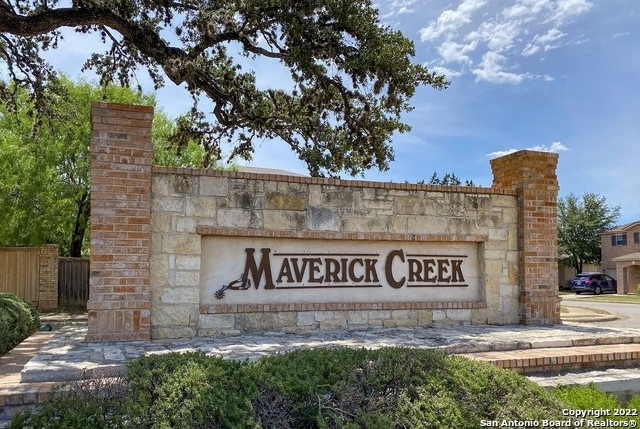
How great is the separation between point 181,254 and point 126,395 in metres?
3.55

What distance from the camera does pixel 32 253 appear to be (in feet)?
58.1

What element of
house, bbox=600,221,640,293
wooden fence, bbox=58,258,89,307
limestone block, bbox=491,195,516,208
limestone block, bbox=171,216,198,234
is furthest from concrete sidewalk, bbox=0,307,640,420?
house, bbox=600,221,640,293

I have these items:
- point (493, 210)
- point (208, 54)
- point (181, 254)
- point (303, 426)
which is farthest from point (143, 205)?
point (208, 54)

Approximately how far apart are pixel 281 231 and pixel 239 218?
563mm

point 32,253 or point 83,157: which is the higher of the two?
point 83,157

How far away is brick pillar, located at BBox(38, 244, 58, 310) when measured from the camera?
17.6m

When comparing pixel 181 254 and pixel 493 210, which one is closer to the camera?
pixel 181 254

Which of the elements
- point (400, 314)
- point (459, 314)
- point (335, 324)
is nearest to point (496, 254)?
point (459, 314)

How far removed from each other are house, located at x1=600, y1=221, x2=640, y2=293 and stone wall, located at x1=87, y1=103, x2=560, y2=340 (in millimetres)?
32007

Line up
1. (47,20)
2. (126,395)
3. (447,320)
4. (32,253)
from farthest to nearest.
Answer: (32,253), (47,20), (447,320), (126,395)

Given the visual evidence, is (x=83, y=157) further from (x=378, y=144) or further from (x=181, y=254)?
(x=181, y=254)

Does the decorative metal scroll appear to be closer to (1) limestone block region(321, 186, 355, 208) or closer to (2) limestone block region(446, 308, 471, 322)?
(1) limestone block region(321, 186, 355, 208)

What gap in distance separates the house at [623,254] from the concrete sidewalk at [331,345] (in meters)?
32.6

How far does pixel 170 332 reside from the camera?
6414mm
